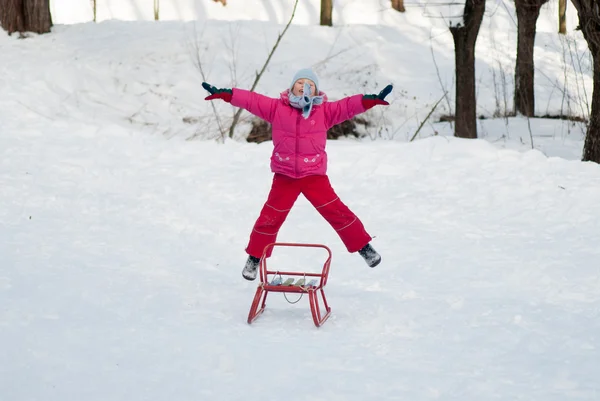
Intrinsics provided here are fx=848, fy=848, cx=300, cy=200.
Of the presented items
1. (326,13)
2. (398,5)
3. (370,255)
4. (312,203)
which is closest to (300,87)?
(312,203)

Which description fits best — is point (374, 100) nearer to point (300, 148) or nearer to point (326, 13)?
point (300, 148)

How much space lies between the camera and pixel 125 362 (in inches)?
182

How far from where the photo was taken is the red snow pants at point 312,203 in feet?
19.5

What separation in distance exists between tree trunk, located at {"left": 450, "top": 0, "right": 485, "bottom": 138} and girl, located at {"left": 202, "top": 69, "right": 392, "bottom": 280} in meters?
7.12

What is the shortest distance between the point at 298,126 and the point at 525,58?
10927 millimetres

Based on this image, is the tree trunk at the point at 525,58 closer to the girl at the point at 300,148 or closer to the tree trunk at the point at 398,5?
the tree trunk at the point at 398,5

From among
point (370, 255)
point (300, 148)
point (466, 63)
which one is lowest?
point (370, 255)

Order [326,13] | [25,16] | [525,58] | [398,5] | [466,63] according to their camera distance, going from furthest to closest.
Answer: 1. [398,5]
2. [326,13]
3. [25,16]
4. [525,58]
5. [466,63]

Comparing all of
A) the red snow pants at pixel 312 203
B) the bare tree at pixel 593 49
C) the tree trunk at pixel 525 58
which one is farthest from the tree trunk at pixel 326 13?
the red snow pants at pixel 312 203

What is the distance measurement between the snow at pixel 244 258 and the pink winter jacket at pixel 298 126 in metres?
1.02

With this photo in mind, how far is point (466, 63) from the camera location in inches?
506

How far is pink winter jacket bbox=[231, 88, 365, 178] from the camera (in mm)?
5852

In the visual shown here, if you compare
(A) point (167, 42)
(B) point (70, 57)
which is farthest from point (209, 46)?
(B) point (70, 57)

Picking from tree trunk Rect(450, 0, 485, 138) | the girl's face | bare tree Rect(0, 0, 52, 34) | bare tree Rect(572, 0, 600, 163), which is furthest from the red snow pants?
bare tree Rect(0, 0, 52, 34)
